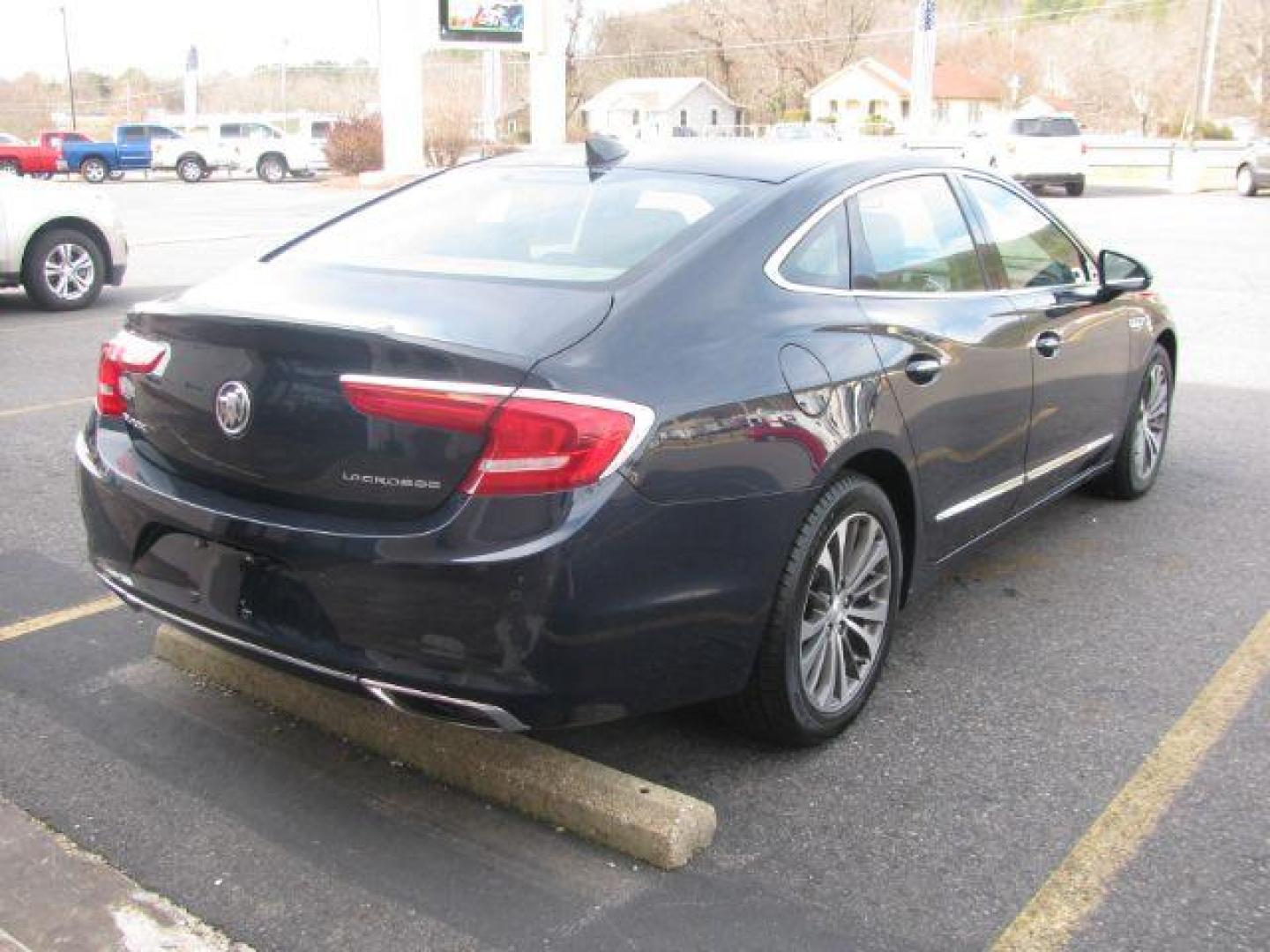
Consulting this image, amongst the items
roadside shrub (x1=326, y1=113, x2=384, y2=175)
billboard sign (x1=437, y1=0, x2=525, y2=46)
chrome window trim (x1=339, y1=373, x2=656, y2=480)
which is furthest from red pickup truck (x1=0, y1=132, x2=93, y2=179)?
chrome window trim (x1=339, y1=373, x2=656, y2=480)

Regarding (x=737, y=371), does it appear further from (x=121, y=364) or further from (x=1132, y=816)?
(x=121, y=364)

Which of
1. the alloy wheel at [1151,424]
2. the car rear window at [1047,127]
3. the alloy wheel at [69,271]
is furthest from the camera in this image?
the car rear window at [1047,127]

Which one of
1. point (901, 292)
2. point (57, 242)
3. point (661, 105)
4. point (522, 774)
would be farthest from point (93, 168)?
point (661, 105)

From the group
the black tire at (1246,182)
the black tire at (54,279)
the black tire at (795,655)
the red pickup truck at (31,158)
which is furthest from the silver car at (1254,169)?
the red pickup truck at (31,158)

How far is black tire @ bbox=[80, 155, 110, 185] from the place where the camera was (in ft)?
134

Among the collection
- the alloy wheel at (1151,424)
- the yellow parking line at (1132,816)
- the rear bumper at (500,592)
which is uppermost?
the rear bumper at (500,592)

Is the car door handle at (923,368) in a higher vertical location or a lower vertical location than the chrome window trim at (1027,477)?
higher

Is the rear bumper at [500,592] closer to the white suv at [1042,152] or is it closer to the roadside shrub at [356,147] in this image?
the white suv at [1042,152]

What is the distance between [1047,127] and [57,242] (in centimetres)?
2440

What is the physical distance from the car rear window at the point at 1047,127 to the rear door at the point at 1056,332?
1042 inches

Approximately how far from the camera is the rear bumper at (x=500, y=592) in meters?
2.65

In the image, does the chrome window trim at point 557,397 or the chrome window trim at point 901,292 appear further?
the chrome window trim at point 901,292

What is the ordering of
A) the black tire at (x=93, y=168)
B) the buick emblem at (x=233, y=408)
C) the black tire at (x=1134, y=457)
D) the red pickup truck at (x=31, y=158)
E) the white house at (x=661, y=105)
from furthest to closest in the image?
the white house at (x=661, y=105) → the black tire at (x=93, y=168) → the red pickup truck at (x=31, y=158) → the black tire at (x=1134, y=457) → the buick emblem at (x=233, y=408)

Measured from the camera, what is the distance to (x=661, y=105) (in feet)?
301
